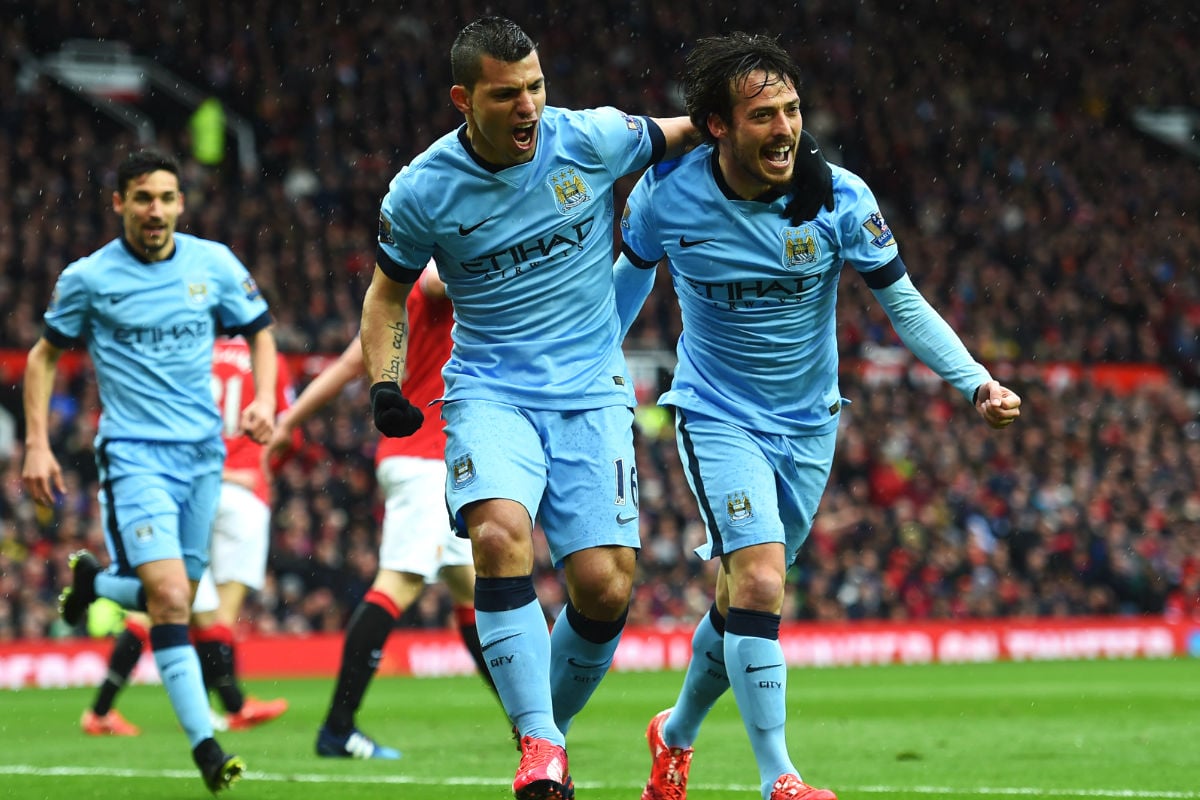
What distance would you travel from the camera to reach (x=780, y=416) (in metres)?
5.90

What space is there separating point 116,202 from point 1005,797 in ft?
14.3

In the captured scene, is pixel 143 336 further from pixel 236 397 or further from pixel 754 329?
pixel 236 397

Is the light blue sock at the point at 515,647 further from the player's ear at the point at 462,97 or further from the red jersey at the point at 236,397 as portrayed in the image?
the red jersey at the point at 236,397

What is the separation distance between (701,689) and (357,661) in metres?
2.43

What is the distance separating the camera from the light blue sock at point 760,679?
5.35 meters

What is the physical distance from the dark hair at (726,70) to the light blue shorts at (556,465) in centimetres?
105

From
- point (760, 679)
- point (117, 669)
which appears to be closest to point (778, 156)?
point (760, 679)

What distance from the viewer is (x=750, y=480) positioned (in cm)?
566

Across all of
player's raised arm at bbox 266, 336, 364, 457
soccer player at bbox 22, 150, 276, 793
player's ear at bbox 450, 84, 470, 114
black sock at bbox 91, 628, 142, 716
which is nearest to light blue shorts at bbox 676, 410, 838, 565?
player's ear at bbox 450, 84, 470, 114

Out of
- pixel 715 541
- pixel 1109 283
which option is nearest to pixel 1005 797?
pixel 715 541

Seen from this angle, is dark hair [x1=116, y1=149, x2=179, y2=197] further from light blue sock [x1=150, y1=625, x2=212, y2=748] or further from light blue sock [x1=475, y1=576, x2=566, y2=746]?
light blue sock [x1=475, y1=576, x2=566, y2=746]

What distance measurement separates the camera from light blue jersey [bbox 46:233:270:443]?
24.1ft

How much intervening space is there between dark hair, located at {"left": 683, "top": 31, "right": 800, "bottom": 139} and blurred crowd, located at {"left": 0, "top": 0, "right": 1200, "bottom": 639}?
470 inches

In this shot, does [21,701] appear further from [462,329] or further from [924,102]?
[924,102]
